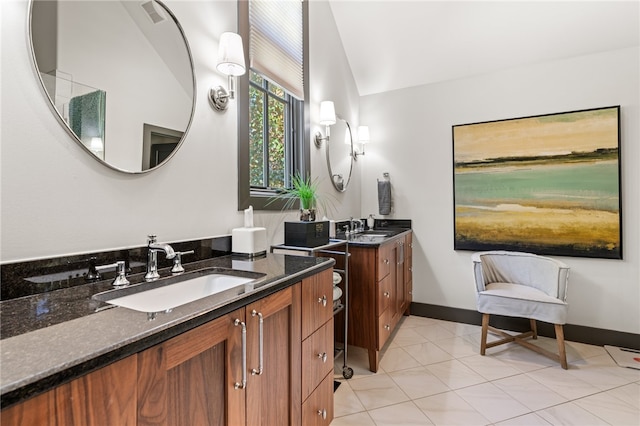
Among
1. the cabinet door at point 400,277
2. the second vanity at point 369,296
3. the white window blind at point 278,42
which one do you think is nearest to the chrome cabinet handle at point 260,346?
the second vanity at point 369,296

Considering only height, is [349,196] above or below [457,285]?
above

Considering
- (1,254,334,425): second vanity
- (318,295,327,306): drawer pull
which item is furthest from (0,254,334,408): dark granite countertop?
(318,295,327,306): drawer pull

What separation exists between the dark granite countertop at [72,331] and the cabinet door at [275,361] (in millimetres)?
90

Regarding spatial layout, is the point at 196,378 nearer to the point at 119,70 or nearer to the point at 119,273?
the point at 119,273

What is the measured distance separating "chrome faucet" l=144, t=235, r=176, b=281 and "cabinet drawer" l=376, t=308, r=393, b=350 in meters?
1.57

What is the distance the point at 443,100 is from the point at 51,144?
3277 millimetres

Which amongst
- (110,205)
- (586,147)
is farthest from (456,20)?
(110,205)

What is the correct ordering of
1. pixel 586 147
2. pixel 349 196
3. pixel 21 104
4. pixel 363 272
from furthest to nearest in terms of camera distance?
1. pixel 349 196
2. pixel 586 147
3. pixel 363 272
4. pixel 21 104

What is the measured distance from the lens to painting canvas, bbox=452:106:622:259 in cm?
255

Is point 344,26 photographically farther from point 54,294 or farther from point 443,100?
point 54,294

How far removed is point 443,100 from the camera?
3.21m

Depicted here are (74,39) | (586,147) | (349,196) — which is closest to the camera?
(74,39)

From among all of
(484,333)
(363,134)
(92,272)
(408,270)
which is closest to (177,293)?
(92,272)

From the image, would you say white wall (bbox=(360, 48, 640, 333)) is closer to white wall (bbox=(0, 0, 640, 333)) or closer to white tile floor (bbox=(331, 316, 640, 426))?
white wall (bbox=(0, 0, 640, 333))
